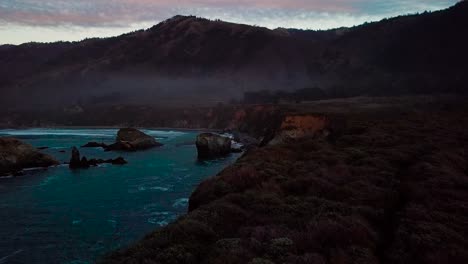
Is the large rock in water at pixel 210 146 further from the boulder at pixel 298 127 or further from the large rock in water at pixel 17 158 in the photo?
the large rock in water at pixel 17 158

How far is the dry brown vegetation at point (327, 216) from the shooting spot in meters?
12.5

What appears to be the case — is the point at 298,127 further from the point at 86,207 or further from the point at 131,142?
the point at 131,142

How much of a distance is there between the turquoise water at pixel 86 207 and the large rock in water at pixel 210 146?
35.7 ft

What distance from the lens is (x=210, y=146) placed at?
267 ft

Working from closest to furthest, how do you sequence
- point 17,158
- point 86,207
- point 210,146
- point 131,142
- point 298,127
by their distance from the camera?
point 86,207, point 17,158, point 298,127, point 210,146, point 131,142

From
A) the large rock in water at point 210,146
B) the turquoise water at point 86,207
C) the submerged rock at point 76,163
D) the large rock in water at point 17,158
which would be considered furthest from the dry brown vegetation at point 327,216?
the large rock in water at point 210,146

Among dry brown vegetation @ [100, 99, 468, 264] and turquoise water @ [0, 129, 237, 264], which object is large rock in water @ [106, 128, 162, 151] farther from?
dry brown vegetation @ [100, 99, 468, 264]

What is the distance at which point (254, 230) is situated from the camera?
47.0 ft

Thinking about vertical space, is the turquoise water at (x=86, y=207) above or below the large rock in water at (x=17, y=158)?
below

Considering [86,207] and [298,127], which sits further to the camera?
[298,127]

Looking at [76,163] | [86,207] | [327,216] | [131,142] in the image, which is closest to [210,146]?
[131,142]

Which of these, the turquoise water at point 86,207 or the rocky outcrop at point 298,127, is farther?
the rocky outcrop at point 298,127

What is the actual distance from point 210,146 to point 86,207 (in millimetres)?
42199

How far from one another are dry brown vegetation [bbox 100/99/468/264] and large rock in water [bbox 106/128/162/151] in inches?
2793
